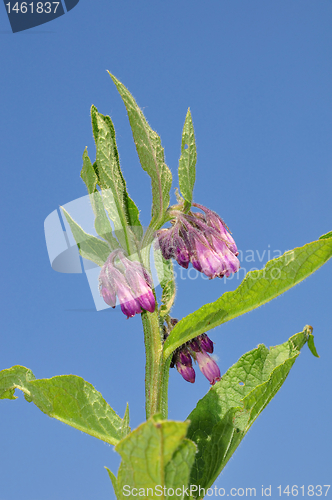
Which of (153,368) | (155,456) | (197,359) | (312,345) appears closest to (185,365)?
(197,359)

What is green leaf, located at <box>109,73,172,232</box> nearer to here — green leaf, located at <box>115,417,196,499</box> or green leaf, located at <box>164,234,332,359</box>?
green leaf, located at <box>164,234,332,359</box>

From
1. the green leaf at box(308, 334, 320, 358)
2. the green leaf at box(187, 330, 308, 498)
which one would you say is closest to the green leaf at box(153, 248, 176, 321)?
the green leaf at box(187, 330, 308, 498)

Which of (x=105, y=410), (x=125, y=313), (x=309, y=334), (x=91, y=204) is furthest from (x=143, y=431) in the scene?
(x=309, y=334)

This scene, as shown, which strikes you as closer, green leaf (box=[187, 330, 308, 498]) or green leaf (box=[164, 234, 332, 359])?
green leaf (box=[164, 234, 332, 359])

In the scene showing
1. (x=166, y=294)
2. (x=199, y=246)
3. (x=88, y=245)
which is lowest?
(x=166, y=294)

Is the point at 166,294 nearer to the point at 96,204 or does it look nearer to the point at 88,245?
the point at 88,245

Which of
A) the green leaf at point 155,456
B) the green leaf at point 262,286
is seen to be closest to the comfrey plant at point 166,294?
the green leaf at point 262,286

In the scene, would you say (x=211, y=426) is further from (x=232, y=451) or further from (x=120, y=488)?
(x=120, y=488)
